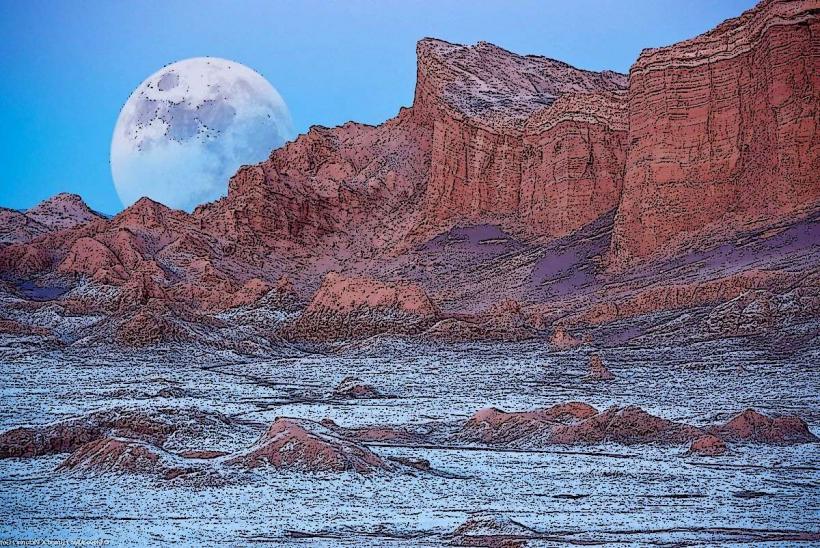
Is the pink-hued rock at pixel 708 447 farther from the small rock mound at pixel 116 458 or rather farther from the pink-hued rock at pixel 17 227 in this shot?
the pink-hued rock at pixel 17 227

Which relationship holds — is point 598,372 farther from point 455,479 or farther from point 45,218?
point 45,218

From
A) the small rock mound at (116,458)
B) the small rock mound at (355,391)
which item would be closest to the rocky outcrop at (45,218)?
the small rock mound at (355,391)

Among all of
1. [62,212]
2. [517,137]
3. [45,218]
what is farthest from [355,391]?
[62,212]

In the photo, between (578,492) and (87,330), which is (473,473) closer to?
(578,492)

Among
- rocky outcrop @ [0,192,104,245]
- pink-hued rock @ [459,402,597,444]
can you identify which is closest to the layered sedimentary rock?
rocky outcrop @ [0,192,104,245]

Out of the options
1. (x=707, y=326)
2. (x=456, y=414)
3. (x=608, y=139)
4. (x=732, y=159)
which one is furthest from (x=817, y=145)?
(x=456, y=414)

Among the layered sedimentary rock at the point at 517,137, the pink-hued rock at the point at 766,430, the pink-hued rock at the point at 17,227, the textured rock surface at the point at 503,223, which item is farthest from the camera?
the pink-hued rock at the point at 17,227

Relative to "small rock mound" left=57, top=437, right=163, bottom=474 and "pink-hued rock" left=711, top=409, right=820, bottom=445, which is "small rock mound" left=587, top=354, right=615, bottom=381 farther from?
"small rock mound" left=57, top=437, right=163, bottom=474

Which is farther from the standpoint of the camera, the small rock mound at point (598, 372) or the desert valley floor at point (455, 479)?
the small rock mound at point (598, 372)
